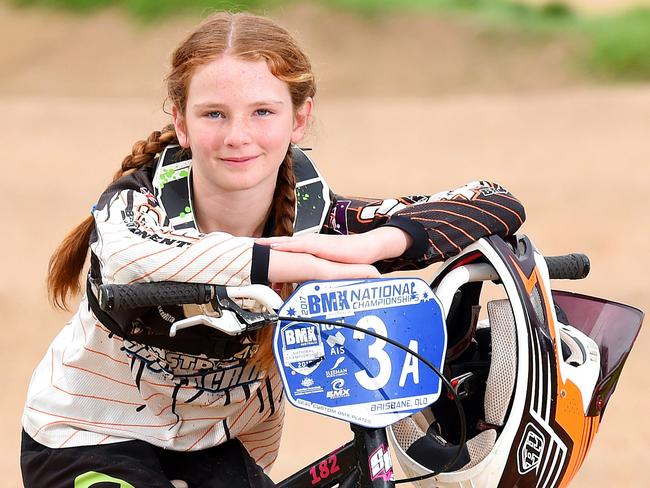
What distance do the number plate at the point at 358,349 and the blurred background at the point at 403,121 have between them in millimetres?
1038

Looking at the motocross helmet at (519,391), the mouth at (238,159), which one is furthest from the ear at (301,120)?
the motocross helmet at (519,391)

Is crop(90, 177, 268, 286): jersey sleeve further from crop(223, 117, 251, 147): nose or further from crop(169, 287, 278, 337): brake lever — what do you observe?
crop(223, 117, 251, 147): nose

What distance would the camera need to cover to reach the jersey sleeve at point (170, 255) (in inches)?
85.4

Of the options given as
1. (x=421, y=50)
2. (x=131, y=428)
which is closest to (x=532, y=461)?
(x=131, y=428)

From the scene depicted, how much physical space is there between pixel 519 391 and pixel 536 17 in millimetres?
19107

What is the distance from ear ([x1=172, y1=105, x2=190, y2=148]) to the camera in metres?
2.63

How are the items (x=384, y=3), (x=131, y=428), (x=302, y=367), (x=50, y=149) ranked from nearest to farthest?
1. (x=302, y=367)
2. (x=131, y=428)
3. (x=50, y=149)
4. (x=384, y=3)

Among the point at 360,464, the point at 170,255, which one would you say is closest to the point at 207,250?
the point at 170,255

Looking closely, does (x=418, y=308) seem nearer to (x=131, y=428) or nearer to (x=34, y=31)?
(x=131, y=428)

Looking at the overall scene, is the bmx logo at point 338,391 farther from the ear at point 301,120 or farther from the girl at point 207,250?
the ear at point 301,120

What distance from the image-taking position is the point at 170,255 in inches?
86.7

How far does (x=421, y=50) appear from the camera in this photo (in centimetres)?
1991

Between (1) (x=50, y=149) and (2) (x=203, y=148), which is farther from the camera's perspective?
(1) (x=50, y=149)

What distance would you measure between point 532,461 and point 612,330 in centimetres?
44
